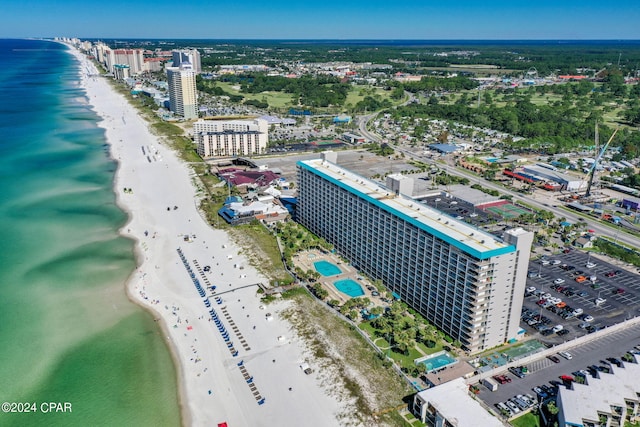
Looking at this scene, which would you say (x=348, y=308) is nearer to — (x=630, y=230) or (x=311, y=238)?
(x=311, y=238)

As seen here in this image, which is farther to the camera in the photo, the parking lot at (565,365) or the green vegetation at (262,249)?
the green vegetation at (262,249)

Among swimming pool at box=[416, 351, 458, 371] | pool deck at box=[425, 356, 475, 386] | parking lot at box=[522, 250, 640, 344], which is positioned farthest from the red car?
parking lot at box=[522, 250, 640, 344]

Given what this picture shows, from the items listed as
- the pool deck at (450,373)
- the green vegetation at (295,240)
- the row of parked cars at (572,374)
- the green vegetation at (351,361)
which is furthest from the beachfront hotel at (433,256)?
the green vegetation at (351,361)

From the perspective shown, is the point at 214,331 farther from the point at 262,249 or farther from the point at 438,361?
the point at 438,361

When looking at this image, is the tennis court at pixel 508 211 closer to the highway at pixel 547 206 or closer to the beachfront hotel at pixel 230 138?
the highway at pixel 547 206

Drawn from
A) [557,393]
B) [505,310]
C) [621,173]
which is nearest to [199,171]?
[505,310]
